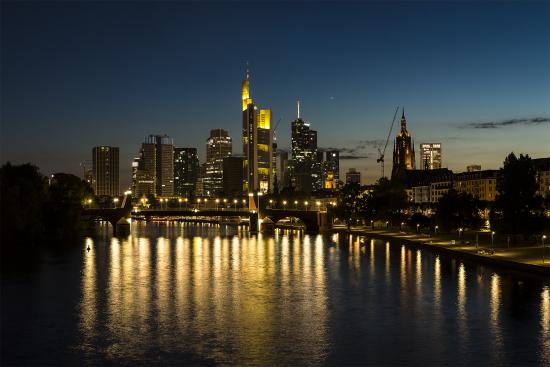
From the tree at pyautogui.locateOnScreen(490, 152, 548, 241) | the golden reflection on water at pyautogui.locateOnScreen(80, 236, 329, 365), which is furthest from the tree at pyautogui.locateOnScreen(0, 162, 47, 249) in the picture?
the tree at pyautogui.locateOnScreen(490, 152, 548, 241)

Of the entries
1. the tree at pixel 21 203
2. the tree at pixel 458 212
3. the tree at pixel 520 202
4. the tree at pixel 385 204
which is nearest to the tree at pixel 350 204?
the tree at pixel 385 204

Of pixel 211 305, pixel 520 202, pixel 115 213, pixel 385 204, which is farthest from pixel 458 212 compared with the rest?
pixel 115 213

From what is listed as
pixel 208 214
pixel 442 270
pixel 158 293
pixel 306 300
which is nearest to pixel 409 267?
pixel 442 270

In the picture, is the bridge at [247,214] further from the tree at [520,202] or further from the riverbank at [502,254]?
the tree at [520,202]

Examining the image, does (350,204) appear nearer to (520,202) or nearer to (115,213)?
(115,213)

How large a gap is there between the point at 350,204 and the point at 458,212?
5996 cm

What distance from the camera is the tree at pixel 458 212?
108125 mm

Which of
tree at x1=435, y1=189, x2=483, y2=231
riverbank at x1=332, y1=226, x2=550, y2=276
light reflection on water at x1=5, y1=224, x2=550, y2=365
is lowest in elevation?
light reflection on water at x1=5, y1=224, x2=550, y2=365

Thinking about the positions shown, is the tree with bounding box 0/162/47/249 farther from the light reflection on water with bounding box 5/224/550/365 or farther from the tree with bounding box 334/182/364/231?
the tree with bounding box 334/182/364/231

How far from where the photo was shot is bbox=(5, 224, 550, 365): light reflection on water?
33688 mm

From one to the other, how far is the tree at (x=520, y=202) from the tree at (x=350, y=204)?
253ft

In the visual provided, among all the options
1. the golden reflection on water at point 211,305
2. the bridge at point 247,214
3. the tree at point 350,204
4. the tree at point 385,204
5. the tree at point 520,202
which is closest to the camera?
the golden reflection on water at point 211,305

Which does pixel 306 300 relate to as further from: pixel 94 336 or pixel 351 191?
pixel 351 191

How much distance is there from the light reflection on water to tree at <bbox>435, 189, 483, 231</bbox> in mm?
32172
